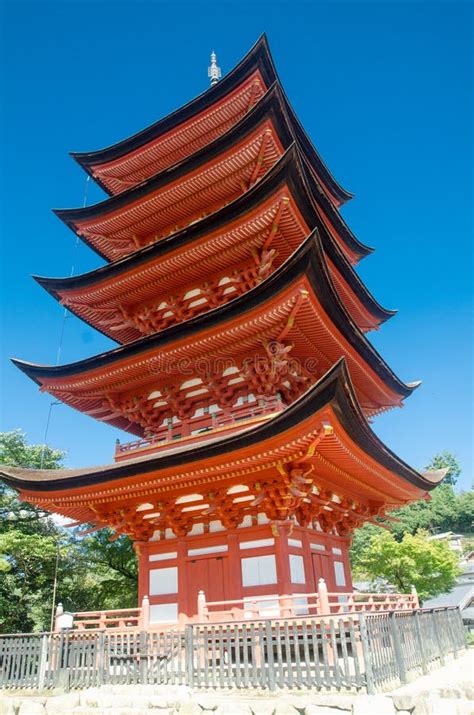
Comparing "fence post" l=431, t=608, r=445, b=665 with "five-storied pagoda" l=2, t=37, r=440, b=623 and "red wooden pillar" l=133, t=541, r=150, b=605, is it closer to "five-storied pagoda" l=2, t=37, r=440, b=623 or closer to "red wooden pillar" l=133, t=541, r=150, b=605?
"five-storied pagoda" l=2, t=37, r=440, b=623

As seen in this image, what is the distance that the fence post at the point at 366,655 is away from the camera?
748cm

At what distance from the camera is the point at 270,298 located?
37.3 feet

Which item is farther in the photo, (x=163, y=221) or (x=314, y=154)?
(x=314, y=154)

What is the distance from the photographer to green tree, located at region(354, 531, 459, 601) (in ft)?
83.7

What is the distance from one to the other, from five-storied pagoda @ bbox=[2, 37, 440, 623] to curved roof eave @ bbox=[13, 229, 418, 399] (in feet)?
0.14

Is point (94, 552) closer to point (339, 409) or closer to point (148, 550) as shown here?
point (148, 550)

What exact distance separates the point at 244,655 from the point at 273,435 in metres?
3.81

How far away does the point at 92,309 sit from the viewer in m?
16.8

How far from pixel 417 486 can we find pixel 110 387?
937 centimetres

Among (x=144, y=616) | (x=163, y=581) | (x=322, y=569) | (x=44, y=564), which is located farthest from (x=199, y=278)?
(x=44, y=564)

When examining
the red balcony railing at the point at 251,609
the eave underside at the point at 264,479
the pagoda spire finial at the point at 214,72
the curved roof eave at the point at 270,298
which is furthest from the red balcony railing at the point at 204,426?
the pagoda spire finial at the point at 214,72

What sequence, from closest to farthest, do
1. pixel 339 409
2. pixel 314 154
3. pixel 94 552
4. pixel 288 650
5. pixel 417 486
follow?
pixel 288 650 → pixel 339 409 → pixel 417 486 → pixel 314 154 → pixel 94 552

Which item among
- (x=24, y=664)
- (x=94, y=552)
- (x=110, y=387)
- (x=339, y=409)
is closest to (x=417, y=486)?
(x=339, y=409)

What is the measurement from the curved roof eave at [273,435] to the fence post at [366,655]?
3457 millimetres
